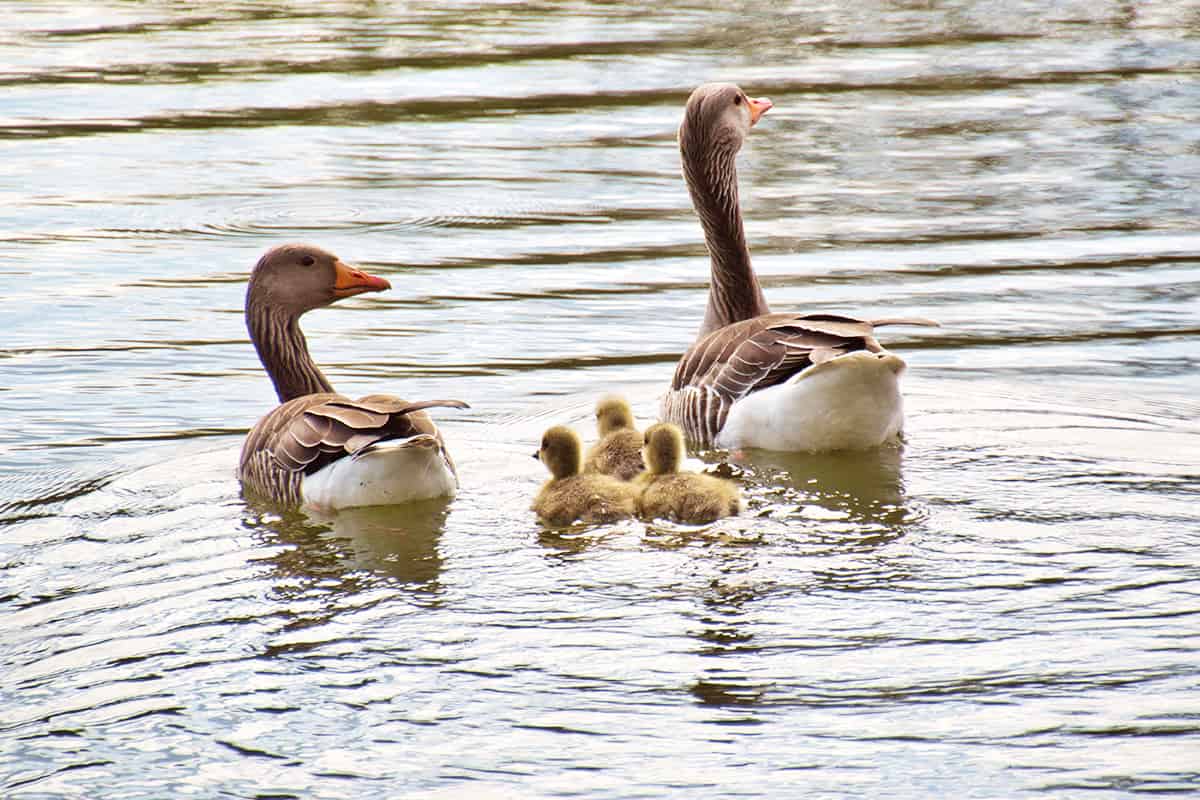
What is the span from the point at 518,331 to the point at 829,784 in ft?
22.9

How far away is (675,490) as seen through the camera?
7.45 metres

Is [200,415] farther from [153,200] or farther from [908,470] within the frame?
[153,200]

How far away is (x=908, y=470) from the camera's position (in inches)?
324

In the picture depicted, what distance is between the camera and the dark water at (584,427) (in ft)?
17.6

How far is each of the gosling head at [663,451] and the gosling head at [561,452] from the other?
311mm

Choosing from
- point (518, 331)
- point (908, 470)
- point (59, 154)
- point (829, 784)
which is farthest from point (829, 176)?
point (829, 784)

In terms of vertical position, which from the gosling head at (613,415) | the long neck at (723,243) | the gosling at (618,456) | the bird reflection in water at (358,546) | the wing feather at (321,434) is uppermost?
the long neck at (723,243)

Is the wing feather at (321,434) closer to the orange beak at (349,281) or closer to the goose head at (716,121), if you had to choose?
the orange beak at (349,281)

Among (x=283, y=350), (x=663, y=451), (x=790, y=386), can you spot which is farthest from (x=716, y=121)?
(x=663, y=451)

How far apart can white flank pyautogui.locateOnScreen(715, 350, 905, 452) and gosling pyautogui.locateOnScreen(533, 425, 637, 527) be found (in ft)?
3.56

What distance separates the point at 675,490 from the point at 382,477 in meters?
1.32

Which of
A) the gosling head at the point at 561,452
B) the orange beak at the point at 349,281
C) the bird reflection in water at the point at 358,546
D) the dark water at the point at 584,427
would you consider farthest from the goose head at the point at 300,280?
the gosling head at the point at 561,452

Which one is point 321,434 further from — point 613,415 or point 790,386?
point 790,386

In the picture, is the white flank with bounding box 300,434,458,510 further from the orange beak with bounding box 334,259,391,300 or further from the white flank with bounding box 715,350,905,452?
the white flank with bounding box 715,350,905,452
